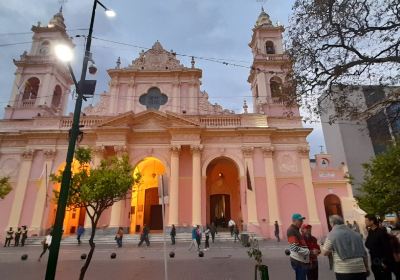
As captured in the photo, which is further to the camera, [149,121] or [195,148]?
[149,121]

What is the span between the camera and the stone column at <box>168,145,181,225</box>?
2241 centimetres

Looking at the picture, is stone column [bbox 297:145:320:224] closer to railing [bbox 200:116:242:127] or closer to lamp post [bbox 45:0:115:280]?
railing [bbox 200:116:242:127]

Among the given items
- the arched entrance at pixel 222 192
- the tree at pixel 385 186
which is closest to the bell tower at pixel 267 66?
the arched entrance at pixel 222 192

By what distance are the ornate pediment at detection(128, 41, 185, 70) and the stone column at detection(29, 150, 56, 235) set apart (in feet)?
39.3

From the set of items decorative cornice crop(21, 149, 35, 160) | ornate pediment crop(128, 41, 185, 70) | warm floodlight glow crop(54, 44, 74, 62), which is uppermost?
ornate pediment crop(128, 41, 185, 70)

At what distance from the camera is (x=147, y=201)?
2716 cm

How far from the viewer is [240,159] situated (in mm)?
25312

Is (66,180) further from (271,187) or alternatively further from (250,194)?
(271,187)

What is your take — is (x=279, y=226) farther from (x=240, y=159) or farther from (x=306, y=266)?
(x=306, y=266)

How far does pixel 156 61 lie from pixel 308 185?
19755 mm

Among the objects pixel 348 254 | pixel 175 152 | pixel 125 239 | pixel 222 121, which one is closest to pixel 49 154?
pixel 125 239

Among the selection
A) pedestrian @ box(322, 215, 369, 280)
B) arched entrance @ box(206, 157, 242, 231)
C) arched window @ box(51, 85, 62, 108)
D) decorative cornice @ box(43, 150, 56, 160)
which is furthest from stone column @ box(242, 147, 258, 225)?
arched window @ box(51, 85, 62, 108)

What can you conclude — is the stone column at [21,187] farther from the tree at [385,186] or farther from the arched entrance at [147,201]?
the tree at [385,186]

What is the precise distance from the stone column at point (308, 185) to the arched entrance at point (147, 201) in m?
12.6
